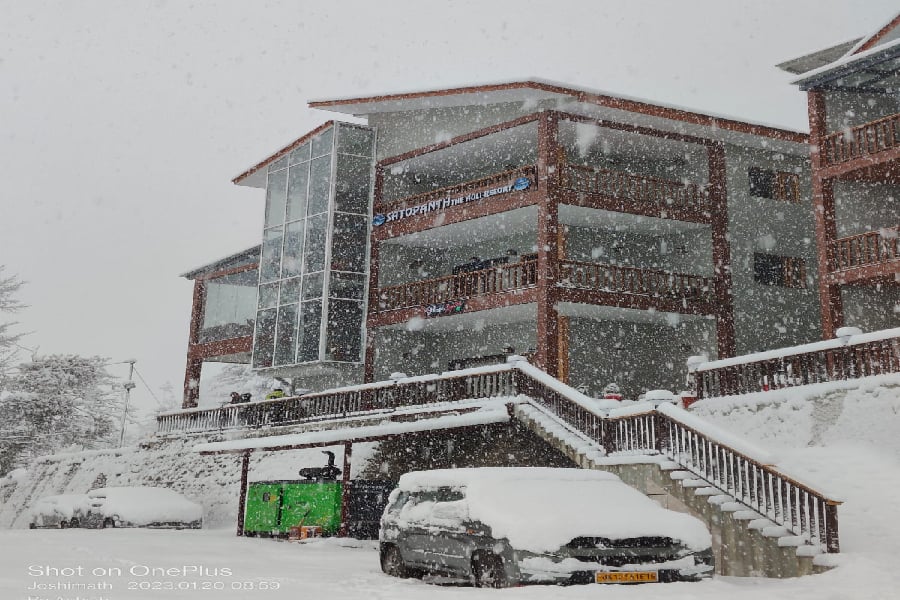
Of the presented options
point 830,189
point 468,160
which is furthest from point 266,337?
point 830,189

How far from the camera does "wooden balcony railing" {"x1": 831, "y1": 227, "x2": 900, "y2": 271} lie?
68.9ft

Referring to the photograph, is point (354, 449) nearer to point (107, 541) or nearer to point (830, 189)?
point (107, 541)

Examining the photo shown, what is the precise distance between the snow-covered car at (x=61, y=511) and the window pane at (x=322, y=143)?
13.2 meters

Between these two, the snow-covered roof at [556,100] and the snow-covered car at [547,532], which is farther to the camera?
the snow-covered roof at [556,100]

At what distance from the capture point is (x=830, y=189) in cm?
2281

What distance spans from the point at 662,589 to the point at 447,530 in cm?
255

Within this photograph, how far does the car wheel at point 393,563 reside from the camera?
11578mm

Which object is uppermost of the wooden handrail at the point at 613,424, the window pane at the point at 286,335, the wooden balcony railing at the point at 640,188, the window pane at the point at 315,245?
the wooden balcony railing at the point at 640,188

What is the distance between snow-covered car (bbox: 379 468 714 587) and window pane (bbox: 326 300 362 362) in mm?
17874

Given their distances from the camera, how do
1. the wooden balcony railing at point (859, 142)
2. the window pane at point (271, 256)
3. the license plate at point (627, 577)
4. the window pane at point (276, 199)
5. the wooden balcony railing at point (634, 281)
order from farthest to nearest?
1. the window pane at point (276, 199)
2. the window pane at point (271, 256)
3. the wooden balcony railing at point (634, 281)
4. the wooden balcony railing at point (859, 142)
5. the license plate at point (627, 577)

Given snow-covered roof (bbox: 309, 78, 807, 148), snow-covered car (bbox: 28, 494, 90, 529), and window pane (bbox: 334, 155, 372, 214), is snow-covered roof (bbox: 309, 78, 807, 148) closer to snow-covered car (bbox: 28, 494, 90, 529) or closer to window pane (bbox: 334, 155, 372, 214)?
window pane (bbox: 334, 155, 372, 214)

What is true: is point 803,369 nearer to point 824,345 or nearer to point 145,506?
point 824,345

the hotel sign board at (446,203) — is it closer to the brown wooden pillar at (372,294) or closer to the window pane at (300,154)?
the brown wooden pillar at (372,294)

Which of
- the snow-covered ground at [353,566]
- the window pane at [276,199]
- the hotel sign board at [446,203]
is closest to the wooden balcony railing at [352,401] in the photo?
the snow-covered ground at [353,566]
